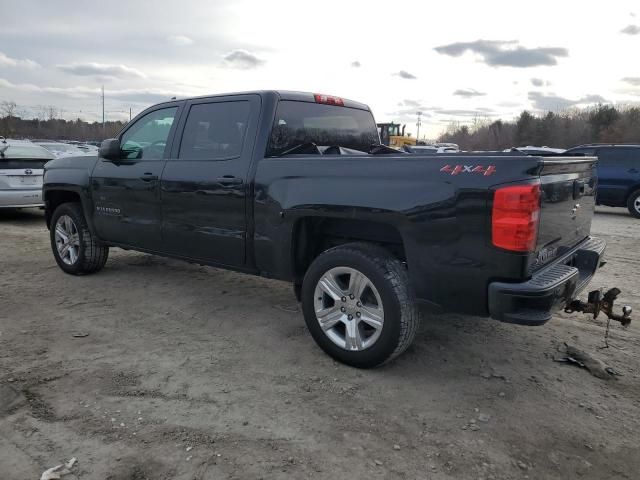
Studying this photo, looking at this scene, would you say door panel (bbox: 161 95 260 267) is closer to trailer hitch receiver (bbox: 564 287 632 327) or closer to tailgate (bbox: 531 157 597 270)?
tailgate (bbox: 531 157 597 270)

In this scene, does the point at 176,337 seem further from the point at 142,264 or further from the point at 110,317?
the point at 142,264

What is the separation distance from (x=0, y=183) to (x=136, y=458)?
8.75 metres

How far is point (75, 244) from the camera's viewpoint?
6.09m

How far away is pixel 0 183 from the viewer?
9.55 m

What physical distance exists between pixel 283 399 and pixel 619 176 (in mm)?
12204

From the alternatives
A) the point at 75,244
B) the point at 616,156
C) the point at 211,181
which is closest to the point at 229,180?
the point at 211,181

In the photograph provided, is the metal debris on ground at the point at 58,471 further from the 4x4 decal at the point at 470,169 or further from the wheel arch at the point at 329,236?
the 4x4 decal at the point at 470,169

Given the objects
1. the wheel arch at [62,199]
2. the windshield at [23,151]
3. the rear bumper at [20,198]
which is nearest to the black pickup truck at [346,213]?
the wheel arch at [62,199]

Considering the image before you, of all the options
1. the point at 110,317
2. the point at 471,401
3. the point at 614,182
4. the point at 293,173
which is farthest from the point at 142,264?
the point at 614,182

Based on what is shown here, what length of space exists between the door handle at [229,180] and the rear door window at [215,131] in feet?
0.59

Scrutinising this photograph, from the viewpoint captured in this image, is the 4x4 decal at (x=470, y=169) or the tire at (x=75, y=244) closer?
the 4x4 decal at (x=470, y=169)

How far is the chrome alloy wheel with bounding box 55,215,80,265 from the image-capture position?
6074 mm

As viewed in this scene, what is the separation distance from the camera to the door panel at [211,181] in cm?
425

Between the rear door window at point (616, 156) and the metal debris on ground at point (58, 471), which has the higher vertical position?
the rear door window at point (616, 156)
